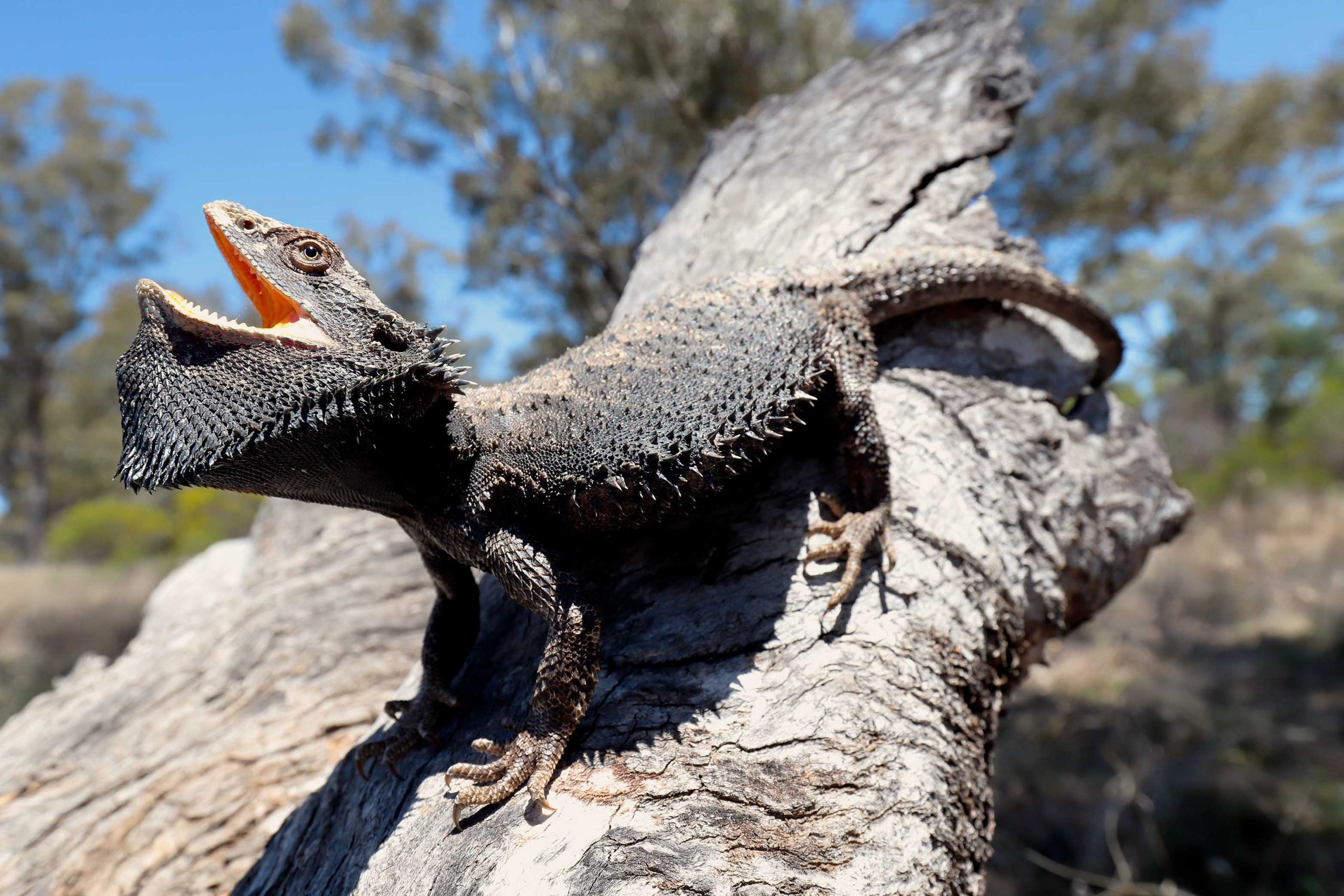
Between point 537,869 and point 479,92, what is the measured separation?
470 inches

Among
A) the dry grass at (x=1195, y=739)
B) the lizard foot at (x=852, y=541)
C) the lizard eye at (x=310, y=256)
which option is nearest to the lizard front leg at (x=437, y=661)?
the lizard eye at (x=310, y=256)

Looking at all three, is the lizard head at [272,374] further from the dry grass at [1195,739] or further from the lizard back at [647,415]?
the dry grass at [1195,739]

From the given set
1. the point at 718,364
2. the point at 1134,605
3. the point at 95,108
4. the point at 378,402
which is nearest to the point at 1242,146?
the point at 1134,605

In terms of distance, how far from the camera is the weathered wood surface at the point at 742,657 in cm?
215

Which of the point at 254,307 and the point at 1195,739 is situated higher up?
the point at 1195,739

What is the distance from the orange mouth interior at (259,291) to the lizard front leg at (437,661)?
0.90 metres

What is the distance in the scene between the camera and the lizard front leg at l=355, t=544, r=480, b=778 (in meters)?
2.67

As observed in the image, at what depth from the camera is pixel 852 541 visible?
8.98ft

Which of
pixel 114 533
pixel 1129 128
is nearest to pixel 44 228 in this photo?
pixel 114 533

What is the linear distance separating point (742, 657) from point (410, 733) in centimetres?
112

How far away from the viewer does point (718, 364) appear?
8.80 feet

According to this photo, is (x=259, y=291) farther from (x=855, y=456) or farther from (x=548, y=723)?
(x=855, y=456)

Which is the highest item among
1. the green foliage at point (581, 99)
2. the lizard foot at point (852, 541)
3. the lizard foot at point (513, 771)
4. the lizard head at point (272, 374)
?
the green foliage at point (581, 99)

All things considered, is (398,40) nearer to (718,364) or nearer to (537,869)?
(718,364)
